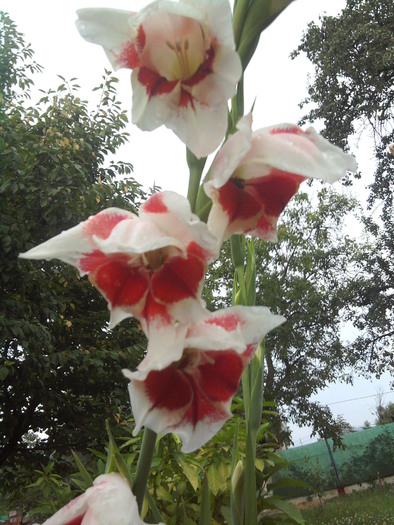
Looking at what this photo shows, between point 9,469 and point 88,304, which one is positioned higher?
point 88,304

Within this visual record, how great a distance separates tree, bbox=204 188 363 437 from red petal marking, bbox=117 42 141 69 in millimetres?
10421

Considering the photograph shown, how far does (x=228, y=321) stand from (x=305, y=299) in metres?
11.5

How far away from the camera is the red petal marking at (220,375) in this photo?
0.44 metres

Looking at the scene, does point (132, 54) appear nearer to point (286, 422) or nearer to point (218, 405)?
point (218, 405)

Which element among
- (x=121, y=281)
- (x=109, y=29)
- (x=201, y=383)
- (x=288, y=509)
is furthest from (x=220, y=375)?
(x=288, y=509)

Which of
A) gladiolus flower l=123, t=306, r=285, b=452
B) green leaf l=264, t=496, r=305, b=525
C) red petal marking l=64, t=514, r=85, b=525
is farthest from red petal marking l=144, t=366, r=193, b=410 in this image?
green leaf l=264, t=496, r=305, b=525

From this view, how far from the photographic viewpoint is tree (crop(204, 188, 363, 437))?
1151 centimetres

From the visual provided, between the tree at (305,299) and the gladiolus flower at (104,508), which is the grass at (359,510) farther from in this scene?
the gladiolus flower at (104,508)

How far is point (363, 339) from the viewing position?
1088cm

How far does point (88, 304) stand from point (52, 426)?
1.31 m

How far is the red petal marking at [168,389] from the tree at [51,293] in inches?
117

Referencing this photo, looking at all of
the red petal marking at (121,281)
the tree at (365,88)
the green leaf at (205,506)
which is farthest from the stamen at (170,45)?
the tree at (365,88)

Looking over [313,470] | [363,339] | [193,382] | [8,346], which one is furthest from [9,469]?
[313,470]

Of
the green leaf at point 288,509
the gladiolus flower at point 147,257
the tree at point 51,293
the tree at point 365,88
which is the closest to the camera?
the gladiolus flower at point 147,257
